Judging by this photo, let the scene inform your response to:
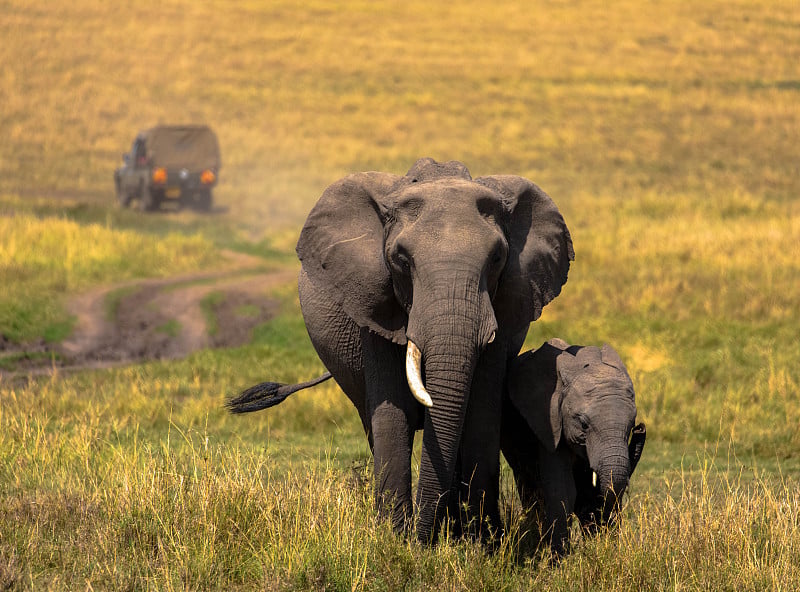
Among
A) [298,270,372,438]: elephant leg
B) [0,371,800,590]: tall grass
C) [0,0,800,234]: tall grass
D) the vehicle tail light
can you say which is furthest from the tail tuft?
the vehicle tail light

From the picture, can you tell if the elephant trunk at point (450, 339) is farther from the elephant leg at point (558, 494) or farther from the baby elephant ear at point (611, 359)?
the baby elephant ear at point (611, 359)

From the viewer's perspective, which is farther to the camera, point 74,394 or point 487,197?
point 74,394

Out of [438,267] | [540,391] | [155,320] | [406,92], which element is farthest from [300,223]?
[438,267]

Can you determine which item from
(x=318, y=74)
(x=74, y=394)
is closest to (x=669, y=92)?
(x=318, y=74)

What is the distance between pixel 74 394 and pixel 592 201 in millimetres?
18558

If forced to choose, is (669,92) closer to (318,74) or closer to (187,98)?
(318,74)

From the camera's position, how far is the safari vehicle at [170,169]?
107 ft

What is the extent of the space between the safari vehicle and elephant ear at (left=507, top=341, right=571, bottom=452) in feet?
84.8

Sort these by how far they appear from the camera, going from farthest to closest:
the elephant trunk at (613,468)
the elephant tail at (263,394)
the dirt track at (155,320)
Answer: the dirt track at (155,320) < the elephant tail at (263,394) < the elephant trunk at (613,468)

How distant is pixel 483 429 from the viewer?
23.4 ft

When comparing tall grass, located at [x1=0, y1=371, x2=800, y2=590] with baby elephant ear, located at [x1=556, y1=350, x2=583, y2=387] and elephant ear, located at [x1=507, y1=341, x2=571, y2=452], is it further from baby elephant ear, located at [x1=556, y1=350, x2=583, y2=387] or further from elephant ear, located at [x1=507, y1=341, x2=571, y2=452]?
baby elephant ear, located at [x1=556, y1=350, x2=583, y2=387]

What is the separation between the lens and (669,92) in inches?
1905

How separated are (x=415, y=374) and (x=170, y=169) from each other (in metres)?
27.6

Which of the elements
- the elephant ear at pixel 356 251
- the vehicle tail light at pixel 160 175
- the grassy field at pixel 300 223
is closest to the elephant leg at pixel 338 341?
the elephant ear at pixel 356 251
